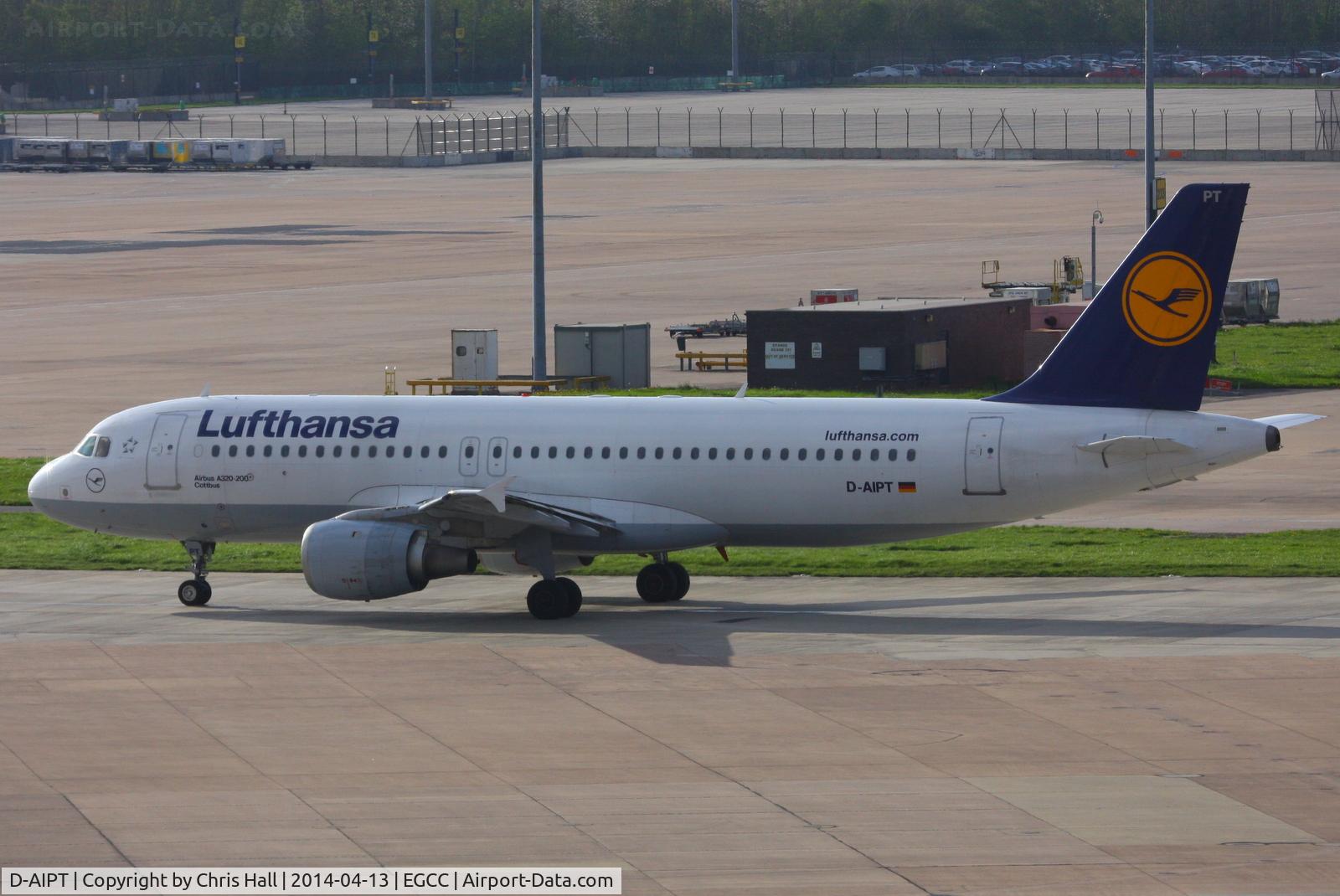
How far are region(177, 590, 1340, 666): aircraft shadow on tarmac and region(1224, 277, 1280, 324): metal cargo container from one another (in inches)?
1703

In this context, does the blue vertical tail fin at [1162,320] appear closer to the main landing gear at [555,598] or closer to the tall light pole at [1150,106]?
the main landing gear at [555,598]

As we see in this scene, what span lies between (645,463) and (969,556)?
8845mm

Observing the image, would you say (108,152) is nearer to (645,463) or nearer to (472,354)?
→ (472,354)

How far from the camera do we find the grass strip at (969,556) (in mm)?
39125

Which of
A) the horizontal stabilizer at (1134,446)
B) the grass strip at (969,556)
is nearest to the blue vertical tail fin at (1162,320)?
the horizontal stabilizer at (1134,446)

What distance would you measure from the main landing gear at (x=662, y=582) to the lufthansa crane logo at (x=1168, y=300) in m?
8.77

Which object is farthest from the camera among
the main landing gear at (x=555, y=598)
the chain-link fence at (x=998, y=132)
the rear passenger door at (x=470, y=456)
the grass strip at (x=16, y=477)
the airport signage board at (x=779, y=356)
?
the chain-link fence at (x=998, y=132)

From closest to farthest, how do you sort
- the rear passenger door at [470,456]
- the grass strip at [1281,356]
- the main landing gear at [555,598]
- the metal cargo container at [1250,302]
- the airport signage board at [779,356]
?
the main landing gear at [555,598] → the rear passenger door at [470,456] → the airport signage board at [779,356] → the grass strip at [1281,356] → the metal cargo container at [1250,302]

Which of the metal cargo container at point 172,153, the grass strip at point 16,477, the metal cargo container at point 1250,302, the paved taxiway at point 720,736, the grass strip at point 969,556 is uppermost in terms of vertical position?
the metal cargo container at point 172,153

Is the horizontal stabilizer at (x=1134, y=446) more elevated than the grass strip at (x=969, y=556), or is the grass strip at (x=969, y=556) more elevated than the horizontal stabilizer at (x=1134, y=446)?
the horizontal stabilizer at (x=1134, y=446)

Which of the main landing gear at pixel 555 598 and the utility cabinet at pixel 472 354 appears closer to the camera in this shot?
the main landing gear at pixel 555 598
